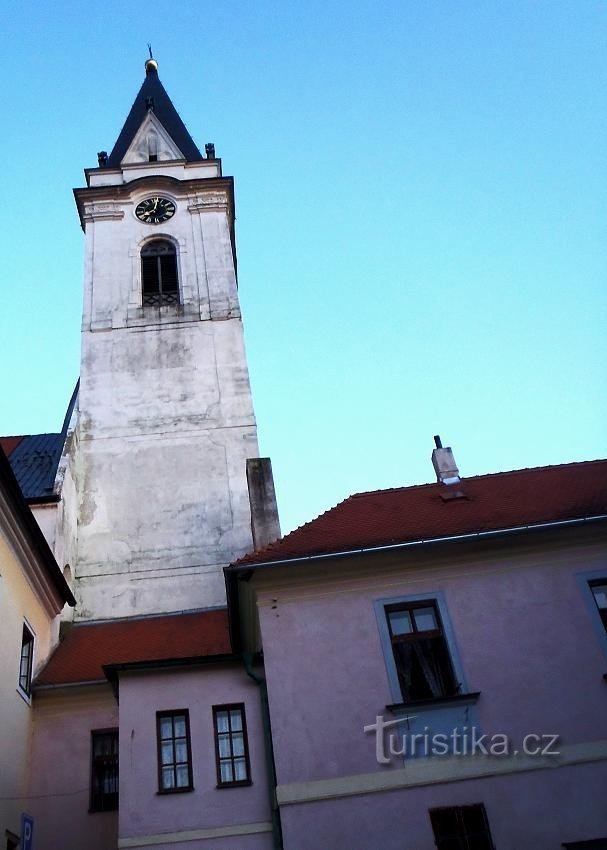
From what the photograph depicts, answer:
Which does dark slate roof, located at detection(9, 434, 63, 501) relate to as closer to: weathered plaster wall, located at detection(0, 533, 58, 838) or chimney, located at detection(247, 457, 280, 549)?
weathered plaster wall, located at detection(0, 533, 58, 838)

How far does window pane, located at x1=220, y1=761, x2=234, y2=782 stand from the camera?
12.8 meters

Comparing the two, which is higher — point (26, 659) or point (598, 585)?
point (26, 659)

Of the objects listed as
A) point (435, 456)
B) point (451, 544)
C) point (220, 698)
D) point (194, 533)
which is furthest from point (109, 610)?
point (451, 544)

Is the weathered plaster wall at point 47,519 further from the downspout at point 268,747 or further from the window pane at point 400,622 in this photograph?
the window pane at point 400,622

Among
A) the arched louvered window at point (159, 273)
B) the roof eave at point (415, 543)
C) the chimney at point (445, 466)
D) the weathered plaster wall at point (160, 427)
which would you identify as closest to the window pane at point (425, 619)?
the roof eave at point (415, 543)

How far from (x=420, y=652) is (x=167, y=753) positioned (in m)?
4.37

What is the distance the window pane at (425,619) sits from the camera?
1188cm

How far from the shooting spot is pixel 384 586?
12.2 meters

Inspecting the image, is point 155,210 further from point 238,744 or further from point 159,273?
point 238,744

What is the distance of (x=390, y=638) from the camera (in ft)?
38.5

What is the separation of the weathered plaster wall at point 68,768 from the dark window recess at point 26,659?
36cm

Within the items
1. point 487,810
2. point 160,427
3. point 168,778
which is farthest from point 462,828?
point 160,427

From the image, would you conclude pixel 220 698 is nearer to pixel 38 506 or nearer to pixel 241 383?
pixel 38 506

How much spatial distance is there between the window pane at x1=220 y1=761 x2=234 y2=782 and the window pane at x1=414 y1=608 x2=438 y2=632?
151 inches
